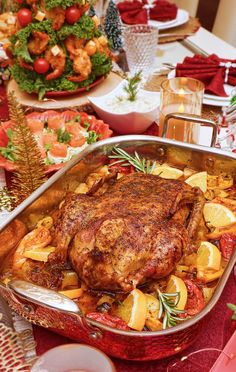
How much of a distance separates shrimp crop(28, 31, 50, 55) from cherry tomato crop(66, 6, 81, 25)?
0.42ft

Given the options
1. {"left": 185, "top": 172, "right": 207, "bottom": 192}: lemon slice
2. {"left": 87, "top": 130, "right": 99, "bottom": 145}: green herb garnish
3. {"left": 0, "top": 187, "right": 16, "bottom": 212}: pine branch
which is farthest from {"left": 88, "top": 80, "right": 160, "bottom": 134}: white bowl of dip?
{"left": 0, "top": 187, "right": 16, "bottom": 212}: pine branch

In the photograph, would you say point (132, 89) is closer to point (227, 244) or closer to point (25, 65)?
point (25, 65)

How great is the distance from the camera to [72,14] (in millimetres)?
1920

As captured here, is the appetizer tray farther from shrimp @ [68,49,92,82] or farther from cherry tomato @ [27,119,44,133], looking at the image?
cherry tomato @ [27,119,44,133]

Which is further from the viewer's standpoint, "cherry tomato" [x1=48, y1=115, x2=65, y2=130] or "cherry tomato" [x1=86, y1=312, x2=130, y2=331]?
"cherry tomato" [x1=48, y1=115, x2=65, y2=130]

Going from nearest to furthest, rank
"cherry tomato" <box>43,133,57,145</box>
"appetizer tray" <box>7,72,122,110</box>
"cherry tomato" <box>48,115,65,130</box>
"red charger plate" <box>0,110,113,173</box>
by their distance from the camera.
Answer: "red charger plate" <box>0,110,113,173</box>
"cherry tomato" <box>43,133,57,145</box>
"cherry tomato" <box>48,115,65,130</box>
"appetizer tray" <box>7,72,122,110</box>

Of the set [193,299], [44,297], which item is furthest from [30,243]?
[193,299]

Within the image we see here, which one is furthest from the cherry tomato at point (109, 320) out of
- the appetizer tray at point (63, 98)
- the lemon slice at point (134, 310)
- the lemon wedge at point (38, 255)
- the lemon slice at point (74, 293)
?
the appetizer tray at point (63, 98)

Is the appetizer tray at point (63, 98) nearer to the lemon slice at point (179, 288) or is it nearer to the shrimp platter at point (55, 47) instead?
the shrimp platter at point (55, 47)

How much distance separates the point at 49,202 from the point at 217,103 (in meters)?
0.98

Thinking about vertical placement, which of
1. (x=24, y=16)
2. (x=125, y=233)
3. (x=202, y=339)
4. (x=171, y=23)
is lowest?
(x=202, y=339)

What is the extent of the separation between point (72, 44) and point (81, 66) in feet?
0.35

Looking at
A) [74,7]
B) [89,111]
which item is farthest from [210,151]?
[74,7]

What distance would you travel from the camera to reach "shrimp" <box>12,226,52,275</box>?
1.16 m
